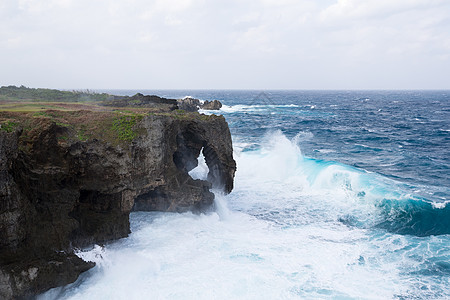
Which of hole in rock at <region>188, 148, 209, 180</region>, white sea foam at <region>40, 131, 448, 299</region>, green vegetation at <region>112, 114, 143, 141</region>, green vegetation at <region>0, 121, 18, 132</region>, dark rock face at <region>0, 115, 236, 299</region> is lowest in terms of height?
white sea foam at <region>40, 131, 448, 299</region>

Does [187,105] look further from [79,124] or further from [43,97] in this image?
[79,124]

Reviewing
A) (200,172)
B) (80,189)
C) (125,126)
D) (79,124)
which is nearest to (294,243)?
(125,126)

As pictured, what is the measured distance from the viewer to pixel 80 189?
47.6ft

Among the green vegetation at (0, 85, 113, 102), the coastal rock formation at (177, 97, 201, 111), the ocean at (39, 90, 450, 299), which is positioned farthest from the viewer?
the coastal rock formation at (177, 97, 201, 111)

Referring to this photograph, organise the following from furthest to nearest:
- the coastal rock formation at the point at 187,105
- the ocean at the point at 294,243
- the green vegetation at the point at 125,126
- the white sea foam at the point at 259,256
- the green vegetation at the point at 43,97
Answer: the coastal rock formation at the point at 187,105 → the green vegetation at the point at 43,97 → the green vegetation at the point at 125,126 → the ocean at the point at 294,243 → the white sea foam at the point at 259,256

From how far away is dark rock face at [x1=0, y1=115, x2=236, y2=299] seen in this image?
1084 centimetres

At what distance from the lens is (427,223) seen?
1930 centimetres

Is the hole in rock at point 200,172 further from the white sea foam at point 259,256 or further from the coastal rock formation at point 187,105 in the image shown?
the coastal rock formation at point 187,105

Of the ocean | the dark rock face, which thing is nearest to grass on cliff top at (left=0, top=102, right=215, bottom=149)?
the dark rock face

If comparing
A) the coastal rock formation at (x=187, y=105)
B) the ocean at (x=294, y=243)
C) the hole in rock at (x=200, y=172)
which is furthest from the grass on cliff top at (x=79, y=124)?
the coastal rock formation at (x=187, y=105)

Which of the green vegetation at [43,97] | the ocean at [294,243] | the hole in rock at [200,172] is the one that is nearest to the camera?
the ocean at [294,243]

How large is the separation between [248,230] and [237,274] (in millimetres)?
4550

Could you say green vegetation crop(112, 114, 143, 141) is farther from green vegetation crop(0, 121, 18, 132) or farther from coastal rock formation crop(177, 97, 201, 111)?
coastal rock formation crop(177, 97, 201, 111)

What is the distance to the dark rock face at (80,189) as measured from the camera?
35.6 feet
